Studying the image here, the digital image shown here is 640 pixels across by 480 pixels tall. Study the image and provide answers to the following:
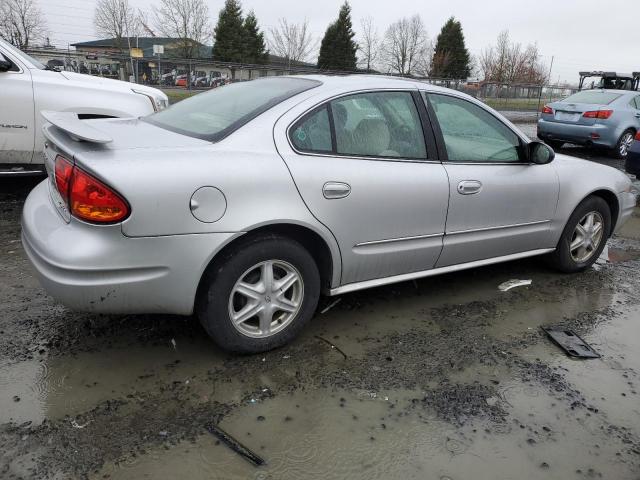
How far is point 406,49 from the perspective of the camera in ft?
182

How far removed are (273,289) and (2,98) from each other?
163 inches

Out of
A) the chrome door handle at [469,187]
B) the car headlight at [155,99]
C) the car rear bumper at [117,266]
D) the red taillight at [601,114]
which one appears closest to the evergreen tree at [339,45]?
the red taillight at [601,114]

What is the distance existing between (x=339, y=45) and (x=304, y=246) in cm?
5393

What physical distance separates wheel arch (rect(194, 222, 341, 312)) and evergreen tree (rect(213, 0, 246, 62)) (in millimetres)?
51080

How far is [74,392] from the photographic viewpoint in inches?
103

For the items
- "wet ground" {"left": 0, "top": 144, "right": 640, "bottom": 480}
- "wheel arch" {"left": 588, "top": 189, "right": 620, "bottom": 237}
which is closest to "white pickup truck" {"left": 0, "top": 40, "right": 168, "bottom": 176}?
"wet ground" {"left": 0, "top": 144, "right": 640, "bottom": 480}

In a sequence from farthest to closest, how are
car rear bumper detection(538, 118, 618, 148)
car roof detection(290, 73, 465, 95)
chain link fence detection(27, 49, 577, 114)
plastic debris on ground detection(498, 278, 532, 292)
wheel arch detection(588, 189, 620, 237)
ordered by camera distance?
chain link fence detection(27, 49, 577, 114) < car rear bumper detection(538, 118, 618, 148) < wheel arch detection(588, 189, 620, 237) < plastic debris on ground detection(498, 278, 532, 292) < car roof detection(290, 73, 465, 95)

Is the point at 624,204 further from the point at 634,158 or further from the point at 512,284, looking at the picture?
the point at 634,158

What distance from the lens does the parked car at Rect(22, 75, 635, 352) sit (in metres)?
2.50

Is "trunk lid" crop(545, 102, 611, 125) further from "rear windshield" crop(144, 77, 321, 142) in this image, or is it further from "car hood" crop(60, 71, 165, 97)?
"rear windshield" crop(144, 77, 321, 142)

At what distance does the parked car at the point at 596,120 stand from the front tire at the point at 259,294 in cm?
1086

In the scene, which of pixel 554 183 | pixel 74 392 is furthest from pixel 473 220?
pixel 74 392

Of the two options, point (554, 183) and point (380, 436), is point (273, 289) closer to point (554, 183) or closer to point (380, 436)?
point (380, 436)

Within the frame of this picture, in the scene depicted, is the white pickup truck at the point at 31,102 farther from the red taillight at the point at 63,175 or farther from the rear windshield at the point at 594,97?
the rear windshield at the point at 594,97
